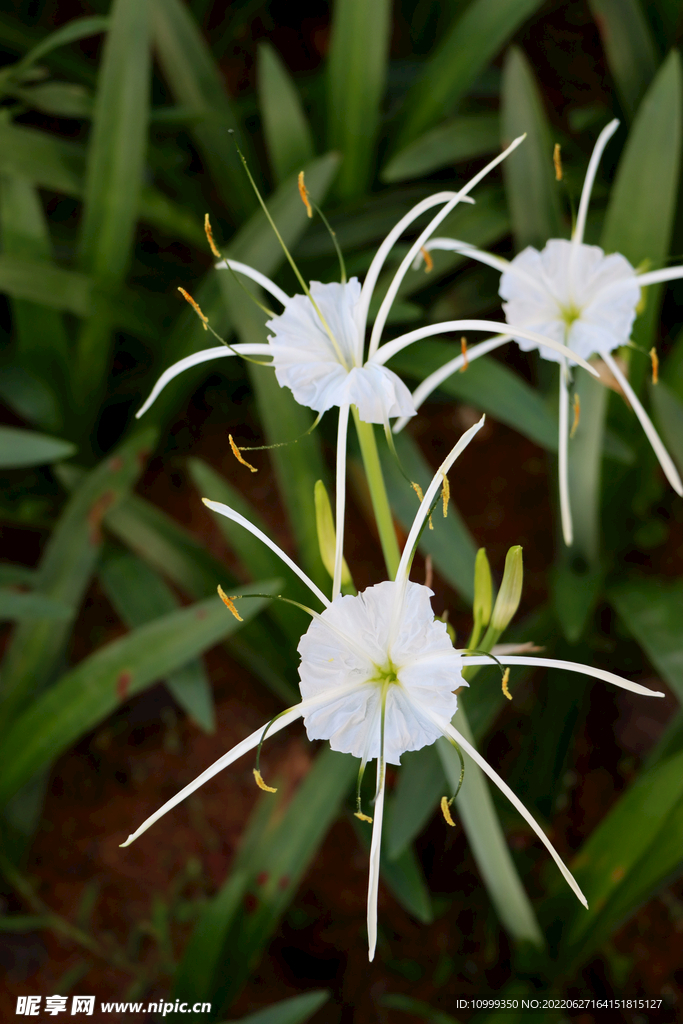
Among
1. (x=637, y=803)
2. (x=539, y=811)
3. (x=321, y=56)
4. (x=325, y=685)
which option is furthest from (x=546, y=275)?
(x=321, y=56)

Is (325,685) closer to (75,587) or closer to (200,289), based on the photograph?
(75,587)

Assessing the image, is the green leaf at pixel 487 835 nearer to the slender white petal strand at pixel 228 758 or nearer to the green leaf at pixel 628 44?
the slender white petal strand at pixel 228 758

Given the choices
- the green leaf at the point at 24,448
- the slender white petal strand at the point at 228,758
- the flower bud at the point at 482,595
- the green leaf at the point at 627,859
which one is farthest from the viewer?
the green leaf at the point at 24,448

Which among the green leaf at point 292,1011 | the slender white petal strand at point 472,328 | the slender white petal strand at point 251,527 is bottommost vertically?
the green leaf at point 292,1011

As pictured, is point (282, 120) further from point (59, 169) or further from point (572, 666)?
point (572, 666)

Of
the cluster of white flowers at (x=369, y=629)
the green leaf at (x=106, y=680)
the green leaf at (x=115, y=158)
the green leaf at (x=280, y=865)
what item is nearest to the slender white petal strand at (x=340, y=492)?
the cluster of white flowers at (x=369, y=629)

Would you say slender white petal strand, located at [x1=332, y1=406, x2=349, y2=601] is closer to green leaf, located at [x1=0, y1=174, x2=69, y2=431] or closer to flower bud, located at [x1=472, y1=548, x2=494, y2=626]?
flower bud, located at [x1=472, y1=548, x2=494, y2=626]

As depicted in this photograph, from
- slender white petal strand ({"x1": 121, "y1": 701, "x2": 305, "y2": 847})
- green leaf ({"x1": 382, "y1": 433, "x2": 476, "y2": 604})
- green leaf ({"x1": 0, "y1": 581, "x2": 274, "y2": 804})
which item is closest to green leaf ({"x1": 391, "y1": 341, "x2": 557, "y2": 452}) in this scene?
green leaf ({"x1": 382, "y1": 433, "x2": 476, "y2": 604})

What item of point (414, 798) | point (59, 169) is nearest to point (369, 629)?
point (414, 798)
